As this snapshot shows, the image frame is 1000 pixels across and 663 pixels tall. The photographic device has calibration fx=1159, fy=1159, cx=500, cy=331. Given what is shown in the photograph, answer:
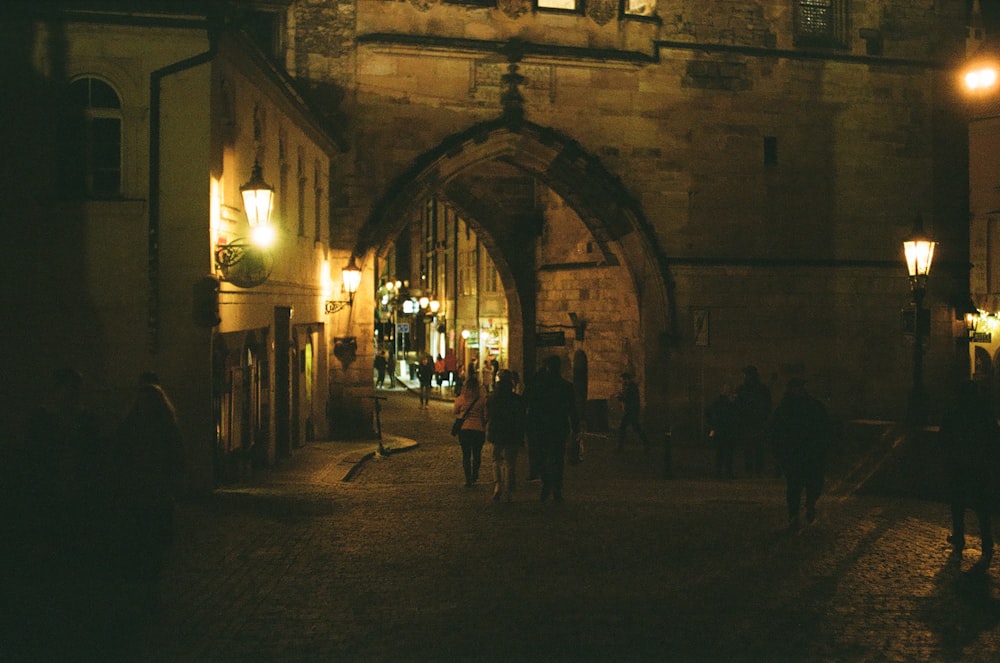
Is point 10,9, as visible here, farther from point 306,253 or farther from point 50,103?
point 306,253

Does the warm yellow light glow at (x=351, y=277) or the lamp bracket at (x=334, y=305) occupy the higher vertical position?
the warm yellow light glow at (x=351, y=277)

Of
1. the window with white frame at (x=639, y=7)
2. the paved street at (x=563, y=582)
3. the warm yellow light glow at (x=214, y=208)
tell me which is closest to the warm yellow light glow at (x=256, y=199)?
the warm yellow light glow at (x=214, y=208)

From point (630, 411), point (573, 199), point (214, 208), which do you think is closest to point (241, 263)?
point (214, 208)

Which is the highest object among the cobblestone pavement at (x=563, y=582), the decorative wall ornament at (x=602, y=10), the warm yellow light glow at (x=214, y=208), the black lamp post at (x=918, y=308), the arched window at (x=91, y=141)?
the decorative wall ornament at (x=602, y=10)

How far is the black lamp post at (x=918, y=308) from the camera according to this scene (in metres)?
16.6

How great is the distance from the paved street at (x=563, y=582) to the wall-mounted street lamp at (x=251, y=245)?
2675 mm

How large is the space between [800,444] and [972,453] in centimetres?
173

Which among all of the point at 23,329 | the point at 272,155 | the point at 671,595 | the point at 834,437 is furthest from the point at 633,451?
the point at 671,595

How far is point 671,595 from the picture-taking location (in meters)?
8.38

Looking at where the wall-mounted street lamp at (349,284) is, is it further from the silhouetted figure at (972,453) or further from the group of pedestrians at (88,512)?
the silhouetted figure at (972,453)

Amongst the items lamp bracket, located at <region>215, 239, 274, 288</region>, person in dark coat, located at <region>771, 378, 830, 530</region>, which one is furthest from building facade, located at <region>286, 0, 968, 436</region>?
person in dark coat, located at <region>771, 378, 830, 530</region>

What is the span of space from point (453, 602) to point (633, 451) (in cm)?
1578

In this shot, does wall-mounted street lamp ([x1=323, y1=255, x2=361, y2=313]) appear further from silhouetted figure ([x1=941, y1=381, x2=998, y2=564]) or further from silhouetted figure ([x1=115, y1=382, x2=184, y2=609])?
silhouetted figure ([x1=115, y1=382, x2=184, y2=609])

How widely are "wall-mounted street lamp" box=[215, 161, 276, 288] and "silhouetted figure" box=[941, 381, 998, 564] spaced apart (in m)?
8.26
